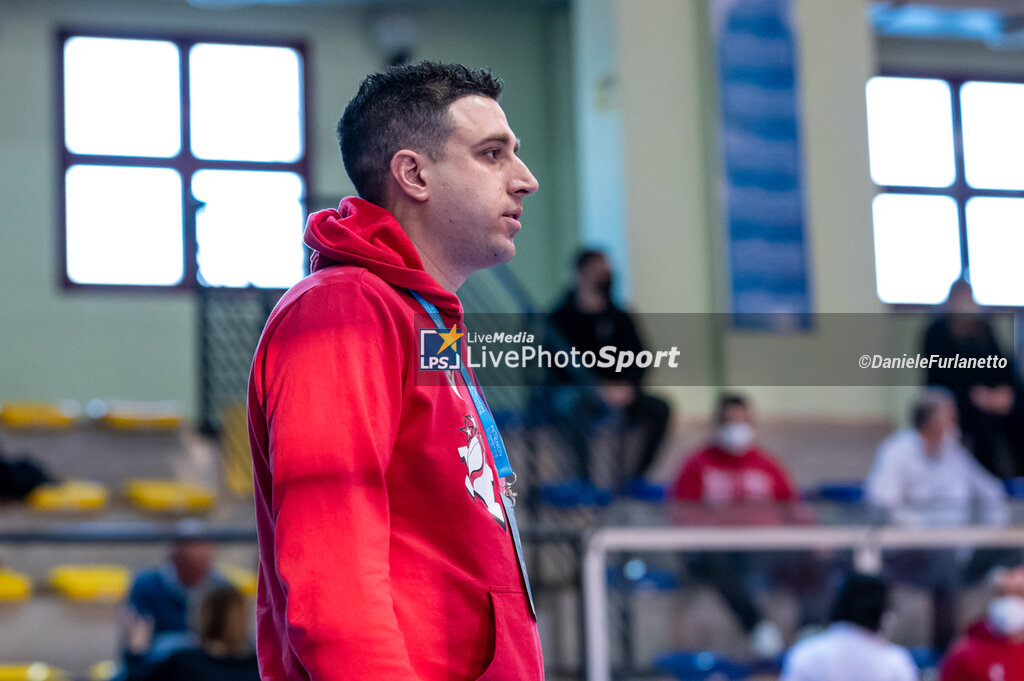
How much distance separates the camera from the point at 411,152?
4.97 ft

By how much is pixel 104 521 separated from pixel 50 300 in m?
3.50

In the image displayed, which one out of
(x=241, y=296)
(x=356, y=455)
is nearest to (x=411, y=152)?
(x=356, y=455)

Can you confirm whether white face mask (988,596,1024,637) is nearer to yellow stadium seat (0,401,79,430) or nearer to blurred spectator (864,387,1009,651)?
blurred spectator (864,387,1009,651)

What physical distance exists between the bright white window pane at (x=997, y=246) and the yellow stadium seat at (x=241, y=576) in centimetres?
549

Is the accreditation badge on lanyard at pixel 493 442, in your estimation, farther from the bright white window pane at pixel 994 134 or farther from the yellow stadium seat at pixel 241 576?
the bright white window pane at pixel 994 134

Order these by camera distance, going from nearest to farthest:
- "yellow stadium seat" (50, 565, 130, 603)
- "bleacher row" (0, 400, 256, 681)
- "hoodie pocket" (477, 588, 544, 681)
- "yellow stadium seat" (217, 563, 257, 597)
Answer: "hoodie pocket" (477, 588, 544, 681) → "bleacher row" (0, 400, 256, 681) → "yellow stadium seat" (50, 565, 130, 603) → "yellow stadium seat" (217, 563, 257, 597)

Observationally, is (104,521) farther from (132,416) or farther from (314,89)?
(314,89)

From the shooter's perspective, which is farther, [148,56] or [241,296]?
[148,56]

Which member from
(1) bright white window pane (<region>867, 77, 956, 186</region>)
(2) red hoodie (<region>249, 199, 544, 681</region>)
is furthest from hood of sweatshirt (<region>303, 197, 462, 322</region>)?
(1) bright white window pane (<region>867, 77, 956, 186</region>)

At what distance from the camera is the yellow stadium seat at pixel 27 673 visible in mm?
4602

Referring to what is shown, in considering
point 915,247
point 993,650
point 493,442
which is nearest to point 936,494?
point 993,650

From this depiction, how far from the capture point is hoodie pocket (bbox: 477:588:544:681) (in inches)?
53.6

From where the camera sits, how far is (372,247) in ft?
4.71

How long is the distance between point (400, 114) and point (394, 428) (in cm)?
41
